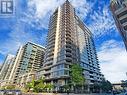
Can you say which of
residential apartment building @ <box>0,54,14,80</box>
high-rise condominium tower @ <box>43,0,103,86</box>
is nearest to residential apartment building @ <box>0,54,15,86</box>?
residential apartment building @ <box>0,54,14,80</box>

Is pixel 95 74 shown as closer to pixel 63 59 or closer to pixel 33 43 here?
pixel 63 59

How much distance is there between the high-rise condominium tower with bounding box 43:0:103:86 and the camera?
8481 cm

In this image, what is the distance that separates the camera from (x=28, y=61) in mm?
139875

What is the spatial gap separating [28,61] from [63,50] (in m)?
57.9

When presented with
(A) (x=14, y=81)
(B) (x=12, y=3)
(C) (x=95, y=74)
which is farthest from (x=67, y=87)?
(A) (x=14, y=81)

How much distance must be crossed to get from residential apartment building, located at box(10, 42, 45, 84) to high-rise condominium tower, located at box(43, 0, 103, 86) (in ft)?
120

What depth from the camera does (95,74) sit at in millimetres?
108250

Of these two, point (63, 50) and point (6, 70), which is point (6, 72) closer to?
point (6, 70)

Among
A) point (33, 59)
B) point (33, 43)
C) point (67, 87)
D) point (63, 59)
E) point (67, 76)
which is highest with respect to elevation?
point (33, 43)

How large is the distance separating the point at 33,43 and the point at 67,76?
245 ft

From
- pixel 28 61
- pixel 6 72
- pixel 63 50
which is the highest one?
pixel 28 61

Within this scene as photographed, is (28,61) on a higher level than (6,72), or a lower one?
higher

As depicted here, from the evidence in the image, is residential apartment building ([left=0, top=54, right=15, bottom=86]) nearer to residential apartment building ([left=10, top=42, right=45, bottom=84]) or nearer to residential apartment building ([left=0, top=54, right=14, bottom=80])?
residential apartment building ([left=0, top=54, right=14, bottom=80])

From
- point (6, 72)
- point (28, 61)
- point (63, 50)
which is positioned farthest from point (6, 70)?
point (63, 50)
